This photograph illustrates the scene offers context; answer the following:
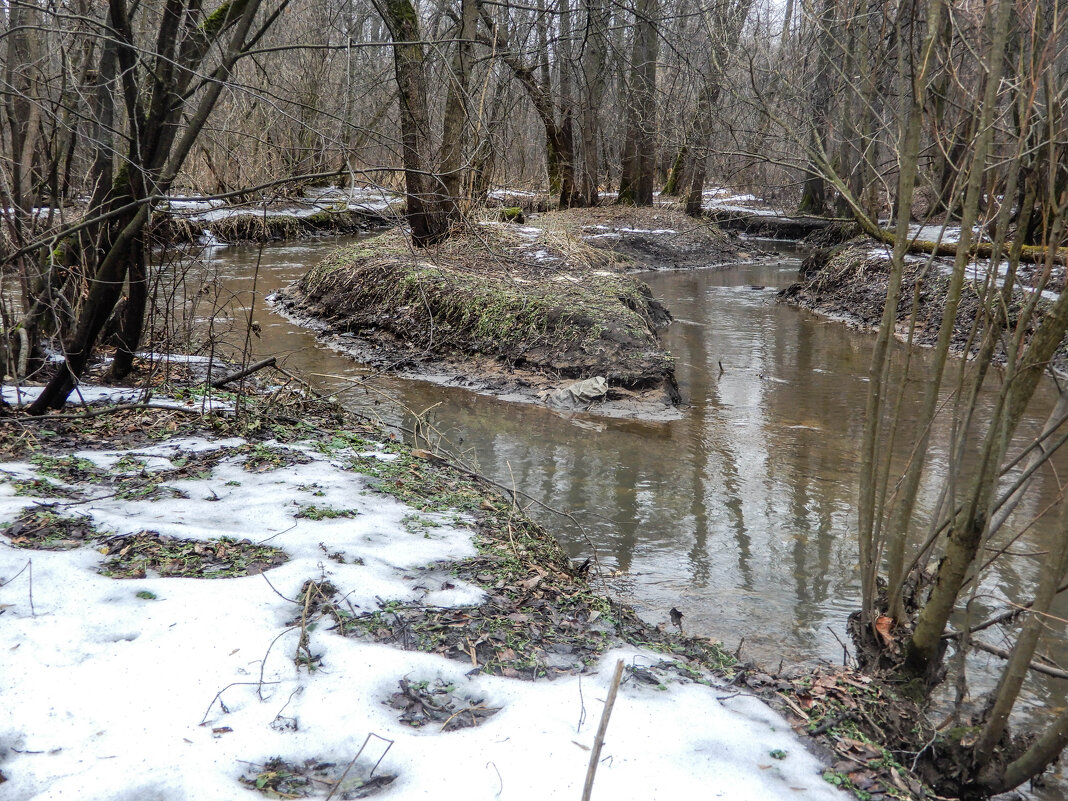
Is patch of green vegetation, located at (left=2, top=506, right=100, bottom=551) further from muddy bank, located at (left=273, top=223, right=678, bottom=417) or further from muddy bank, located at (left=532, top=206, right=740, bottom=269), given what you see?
muddy bank, located at (left=532, top=206, right=740, bottom=269)

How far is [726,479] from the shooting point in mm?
5418

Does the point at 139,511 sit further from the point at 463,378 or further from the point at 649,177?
the point at 649,177

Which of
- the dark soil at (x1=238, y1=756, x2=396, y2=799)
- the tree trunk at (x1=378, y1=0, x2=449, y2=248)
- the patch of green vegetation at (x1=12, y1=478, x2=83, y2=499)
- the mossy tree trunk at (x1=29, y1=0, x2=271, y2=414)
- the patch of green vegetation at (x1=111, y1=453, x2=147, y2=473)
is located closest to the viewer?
the dark soil at (x1=238, y1=756, x2=396, y2=799)

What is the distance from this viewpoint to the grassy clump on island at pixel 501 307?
7469 mm

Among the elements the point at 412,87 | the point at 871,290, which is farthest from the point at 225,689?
the point at 871,290

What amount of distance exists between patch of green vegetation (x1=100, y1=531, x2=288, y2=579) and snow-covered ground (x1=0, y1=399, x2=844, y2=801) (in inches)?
2.2

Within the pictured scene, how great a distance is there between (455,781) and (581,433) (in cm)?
440

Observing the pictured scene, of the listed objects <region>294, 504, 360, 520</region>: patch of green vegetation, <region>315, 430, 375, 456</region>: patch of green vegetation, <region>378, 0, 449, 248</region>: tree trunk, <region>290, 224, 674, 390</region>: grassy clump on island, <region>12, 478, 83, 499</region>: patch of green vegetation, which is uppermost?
<region>378, 0, 449, 248</region>: tree trunk

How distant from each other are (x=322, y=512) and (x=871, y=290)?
10.5m

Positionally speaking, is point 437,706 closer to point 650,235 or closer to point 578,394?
point 578,394

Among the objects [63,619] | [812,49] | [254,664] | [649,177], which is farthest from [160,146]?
[649,177]

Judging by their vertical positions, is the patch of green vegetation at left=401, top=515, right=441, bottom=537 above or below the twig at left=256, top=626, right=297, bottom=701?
above

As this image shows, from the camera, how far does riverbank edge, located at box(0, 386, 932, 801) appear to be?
2.44 m

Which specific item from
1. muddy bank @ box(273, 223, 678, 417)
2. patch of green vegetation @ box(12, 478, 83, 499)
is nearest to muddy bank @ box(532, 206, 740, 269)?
muddy bank @ box(273, 223, 678, 417)
